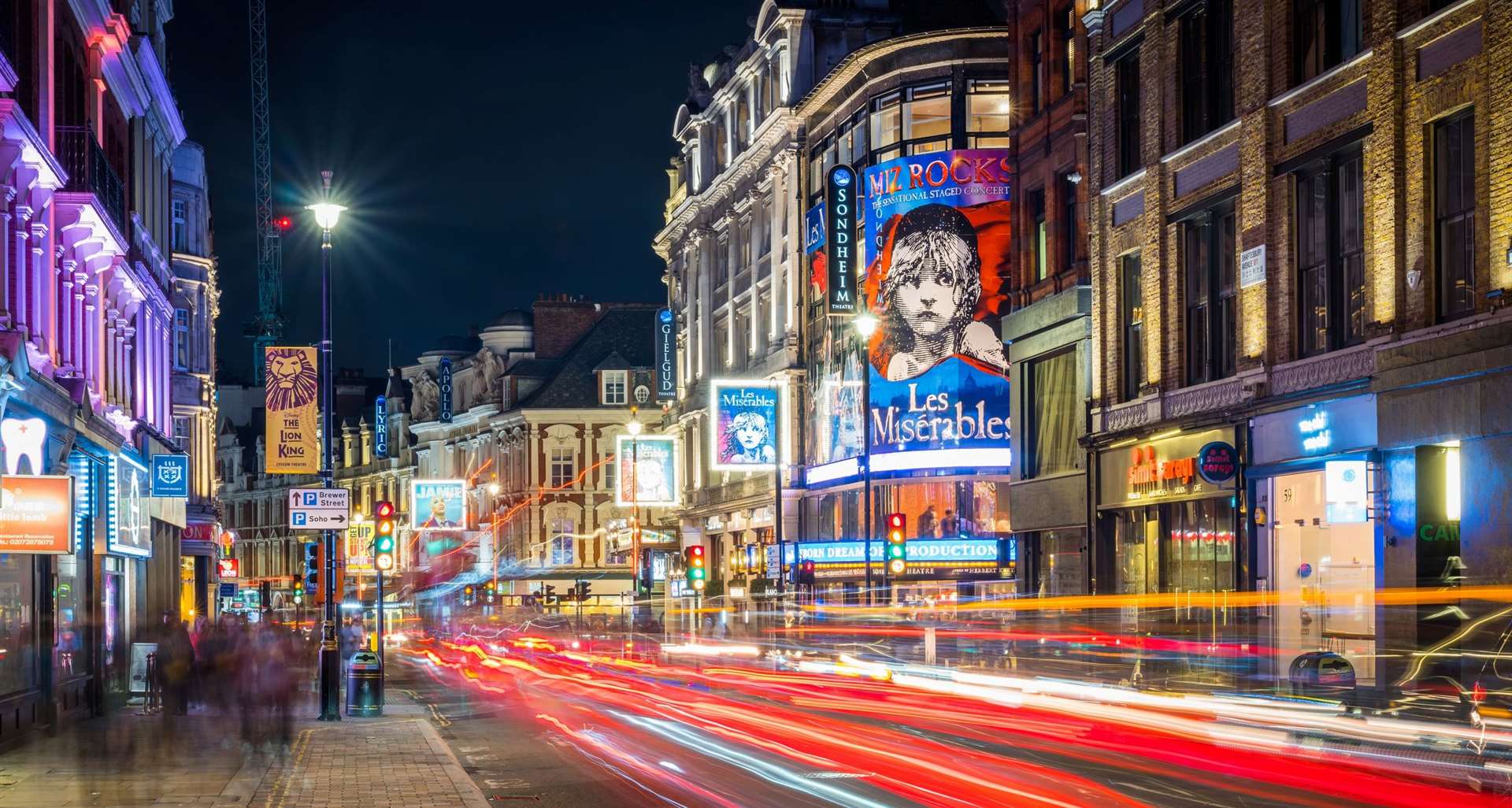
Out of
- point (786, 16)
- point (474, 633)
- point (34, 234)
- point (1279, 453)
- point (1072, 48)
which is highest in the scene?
point (786, 16)

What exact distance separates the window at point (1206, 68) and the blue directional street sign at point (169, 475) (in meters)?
21.7

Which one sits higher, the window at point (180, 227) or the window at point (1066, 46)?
the window at point (1066, 46)

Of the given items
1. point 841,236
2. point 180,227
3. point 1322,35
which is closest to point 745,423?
point 841,236

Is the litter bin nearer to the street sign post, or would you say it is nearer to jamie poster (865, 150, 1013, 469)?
the street sign post

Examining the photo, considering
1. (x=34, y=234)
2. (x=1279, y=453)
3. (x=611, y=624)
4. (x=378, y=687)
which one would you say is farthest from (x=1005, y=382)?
(x=34, y=234)

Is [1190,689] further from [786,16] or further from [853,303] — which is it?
[786,16]

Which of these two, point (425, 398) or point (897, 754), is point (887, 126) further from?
point (425, 398)

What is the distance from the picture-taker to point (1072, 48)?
1597 inches

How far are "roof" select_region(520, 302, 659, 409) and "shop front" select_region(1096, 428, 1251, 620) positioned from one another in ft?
220

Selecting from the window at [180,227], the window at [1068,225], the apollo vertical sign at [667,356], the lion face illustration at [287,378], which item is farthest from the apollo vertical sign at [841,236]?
the lion face illustration at [287,378]

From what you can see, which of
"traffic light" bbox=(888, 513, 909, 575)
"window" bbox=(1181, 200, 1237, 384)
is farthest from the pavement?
"window" bbox=(1181, 200, 1237, 384)

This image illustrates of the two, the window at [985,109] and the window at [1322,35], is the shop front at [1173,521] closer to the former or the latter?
the window at [1322,35]

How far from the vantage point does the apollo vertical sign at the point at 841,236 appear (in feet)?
187

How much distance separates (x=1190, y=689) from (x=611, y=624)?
32.3m
